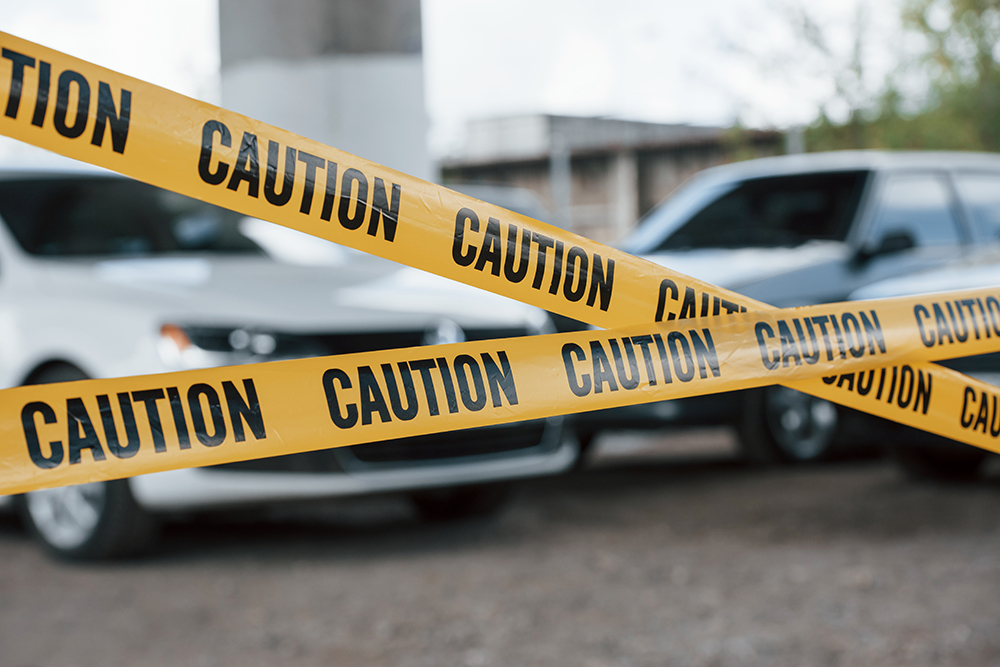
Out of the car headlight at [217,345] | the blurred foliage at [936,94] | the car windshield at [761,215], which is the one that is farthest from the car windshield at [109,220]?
the blurred foliage at [936,94]

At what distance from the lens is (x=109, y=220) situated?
202 inches

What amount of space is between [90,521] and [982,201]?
461cm

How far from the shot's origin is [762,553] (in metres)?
4.23

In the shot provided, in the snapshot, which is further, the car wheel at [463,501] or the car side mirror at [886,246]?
the car side mirror at [886,246]

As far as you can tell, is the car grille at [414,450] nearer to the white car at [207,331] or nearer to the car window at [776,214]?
the white car at [207,331]

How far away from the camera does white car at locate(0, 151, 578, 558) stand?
407 centimetres

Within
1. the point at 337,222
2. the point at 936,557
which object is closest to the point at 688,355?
the point at 337,222

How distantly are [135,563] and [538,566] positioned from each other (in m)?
1.52

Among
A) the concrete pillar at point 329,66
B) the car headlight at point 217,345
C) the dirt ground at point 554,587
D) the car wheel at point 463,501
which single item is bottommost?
the dirt ground at point 554,587

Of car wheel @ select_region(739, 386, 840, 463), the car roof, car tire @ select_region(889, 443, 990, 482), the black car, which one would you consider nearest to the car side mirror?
the black car

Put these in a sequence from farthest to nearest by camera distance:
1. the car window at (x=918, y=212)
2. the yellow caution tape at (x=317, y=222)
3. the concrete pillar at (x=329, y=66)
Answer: the concrete pillar at (x=329, y=66)
the car window at (x=918, y=212)
the yellow caution tape at (x=317, y=222)

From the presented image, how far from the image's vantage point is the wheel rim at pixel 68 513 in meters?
4.15

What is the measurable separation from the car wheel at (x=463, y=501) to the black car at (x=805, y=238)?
697 millimetres

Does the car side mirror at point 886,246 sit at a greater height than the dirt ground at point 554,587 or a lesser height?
greater
